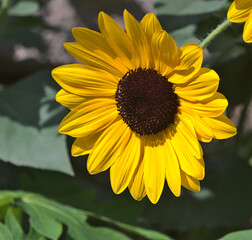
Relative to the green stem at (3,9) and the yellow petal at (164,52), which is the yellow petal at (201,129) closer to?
the yellow petal at (164,52)

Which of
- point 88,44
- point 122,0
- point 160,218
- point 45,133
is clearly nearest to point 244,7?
point 88,44

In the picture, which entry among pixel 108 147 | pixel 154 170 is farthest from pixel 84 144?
pixel 154 170

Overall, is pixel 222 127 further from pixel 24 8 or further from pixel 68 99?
pixel 24 8

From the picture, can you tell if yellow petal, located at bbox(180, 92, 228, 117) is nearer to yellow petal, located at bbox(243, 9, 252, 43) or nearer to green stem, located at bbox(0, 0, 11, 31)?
yellow petal, located at bbox(243, 9, 252, 43)

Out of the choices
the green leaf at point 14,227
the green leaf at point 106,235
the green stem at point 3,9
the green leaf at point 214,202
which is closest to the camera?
the green leaf at point 14,227

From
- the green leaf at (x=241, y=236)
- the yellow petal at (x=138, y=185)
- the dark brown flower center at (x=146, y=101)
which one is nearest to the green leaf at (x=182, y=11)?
the dark brown flower center at (x=146, y=101)
